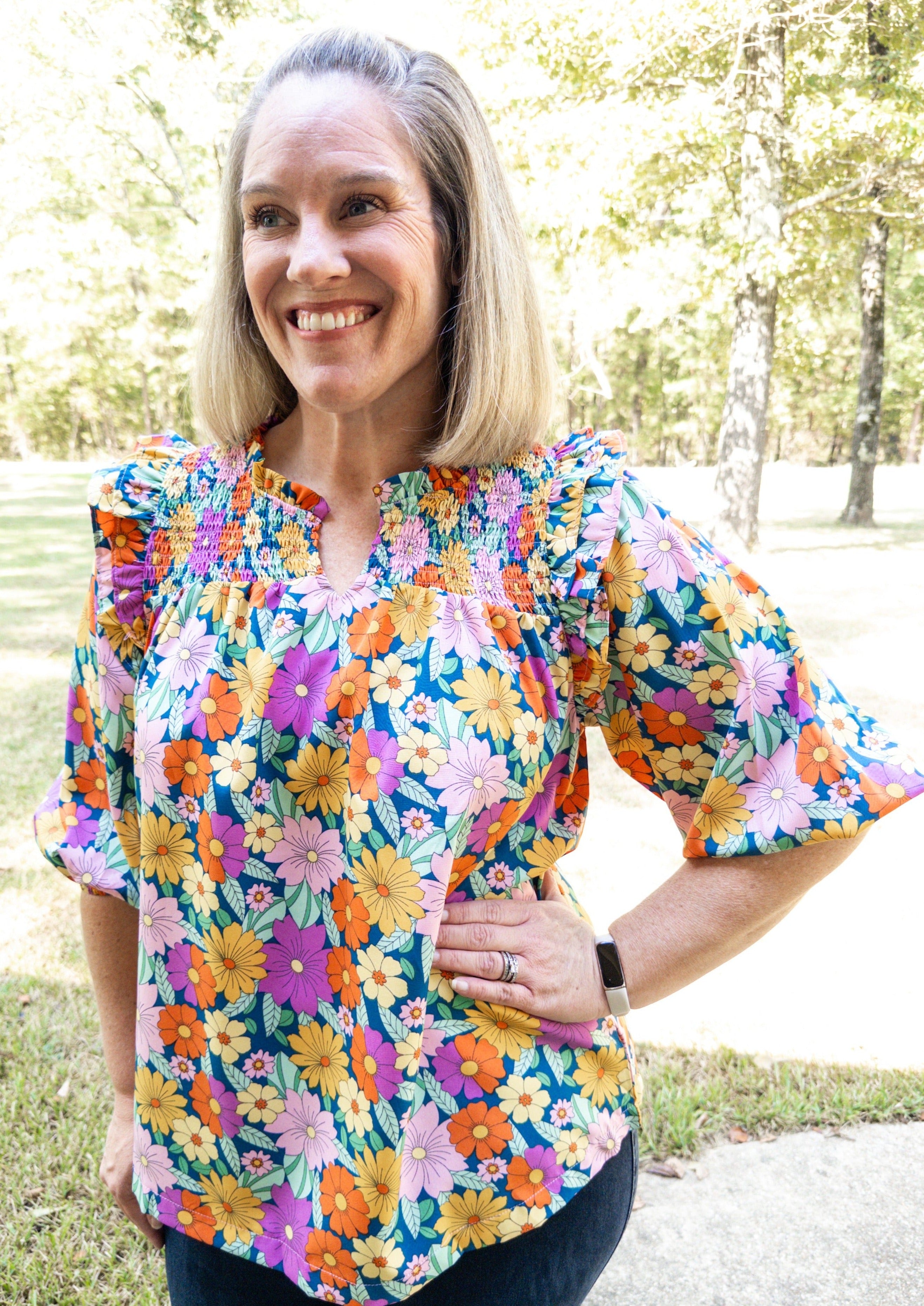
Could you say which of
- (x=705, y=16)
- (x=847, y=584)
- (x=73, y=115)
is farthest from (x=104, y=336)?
(x=847, y=584)

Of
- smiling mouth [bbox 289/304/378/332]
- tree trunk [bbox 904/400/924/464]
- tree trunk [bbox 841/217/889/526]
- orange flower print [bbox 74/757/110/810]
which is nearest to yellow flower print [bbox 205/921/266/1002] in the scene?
orange flower print [bbox 74/757/110/810]

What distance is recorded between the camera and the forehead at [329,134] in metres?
1.30

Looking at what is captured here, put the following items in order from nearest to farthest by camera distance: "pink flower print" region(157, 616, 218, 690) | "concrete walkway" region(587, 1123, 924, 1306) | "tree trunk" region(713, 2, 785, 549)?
"pink flower print" region(157, 616, 218, 690)
"concrete walkway" region(587, 1123, 924, 1306)
"tree trunk" region(713, 2, 785, 549)

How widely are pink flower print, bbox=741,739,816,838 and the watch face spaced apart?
0.29 metres

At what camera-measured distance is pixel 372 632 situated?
50.3 inches

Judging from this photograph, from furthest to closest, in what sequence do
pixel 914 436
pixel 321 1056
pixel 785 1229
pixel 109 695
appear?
pixel 914 436, pixel 785 1229, pixel 109 695, pixel 321 1056

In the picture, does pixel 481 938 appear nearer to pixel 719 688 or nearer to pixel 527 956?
pixel 527 956

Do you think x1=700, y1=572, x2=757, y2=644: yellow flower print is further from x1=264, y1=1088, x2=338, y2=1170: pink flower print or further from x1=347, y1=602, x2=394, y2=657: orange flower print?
x1=264, y1=1088, x2=338, y2=1170: pink flower print

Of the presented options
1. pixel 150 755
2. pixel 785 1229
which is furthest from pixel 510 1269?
pixel 785 1229

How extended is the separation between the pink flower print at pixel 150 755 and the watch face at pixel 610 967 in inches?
25.8

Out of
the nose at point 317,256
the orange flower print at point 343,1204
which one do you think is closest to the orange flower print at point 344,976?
the orange flower print at point 343,1204

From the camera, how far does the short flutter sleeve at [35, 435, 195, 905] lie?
4.68 feet

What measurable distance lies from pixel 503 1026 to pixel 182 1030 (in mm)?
439

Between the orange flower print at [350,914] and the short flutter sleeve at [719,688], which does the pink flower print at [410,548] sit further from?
the orange flower print at [350,914]
